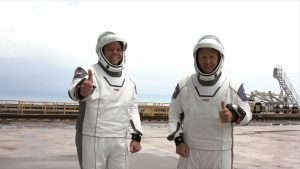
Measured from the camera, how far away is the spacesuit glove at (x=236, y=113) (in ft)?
10.4

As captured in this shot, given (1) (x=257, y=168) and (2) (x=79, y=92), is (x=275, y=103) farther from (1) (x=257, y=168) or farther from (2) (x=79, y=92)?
(2) (x=79, y=92)

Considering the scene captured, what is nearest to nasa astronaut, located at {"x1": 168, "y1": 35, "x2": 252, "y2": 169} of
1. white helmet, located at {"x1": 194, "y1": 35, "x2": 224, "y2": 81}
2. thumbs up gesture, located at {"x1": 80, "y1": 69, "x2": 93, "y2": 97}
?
white helmet, located at {"x1": 194, "y1": 35, "x2": 224, "y2": 81}

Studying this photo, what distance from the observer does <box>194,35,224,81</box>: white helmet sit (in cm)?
325

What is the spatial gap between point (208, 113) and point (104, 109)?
91cm

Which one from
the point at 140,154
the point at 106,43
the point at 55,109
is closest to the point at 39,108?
the point at 55,109

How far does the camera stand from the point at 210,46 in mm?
3244

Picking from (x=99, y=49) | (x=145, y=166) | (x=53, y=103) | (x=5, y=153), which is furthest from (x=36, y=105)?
(x=99, y=49)

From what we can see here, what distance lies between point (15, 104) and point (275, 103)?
1968 cm

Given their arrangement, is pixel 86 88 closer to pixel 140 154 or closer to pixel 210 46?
pixel 210 46

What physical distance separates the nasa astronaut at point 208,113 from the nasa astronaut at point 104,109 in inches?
19.7

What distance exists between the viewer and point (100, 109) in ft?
11.1

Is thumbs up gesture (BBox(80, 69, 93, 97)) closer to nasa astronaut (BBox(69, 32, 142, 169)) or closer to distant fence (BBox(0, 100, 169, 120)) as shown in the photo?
nasa astronaut (BBox(69, 32, 142, 169))

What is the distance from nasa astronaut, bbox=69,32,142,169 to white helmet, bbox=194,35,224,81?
0.70 m

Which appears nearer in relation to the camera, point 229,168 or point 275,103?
point 229,168
